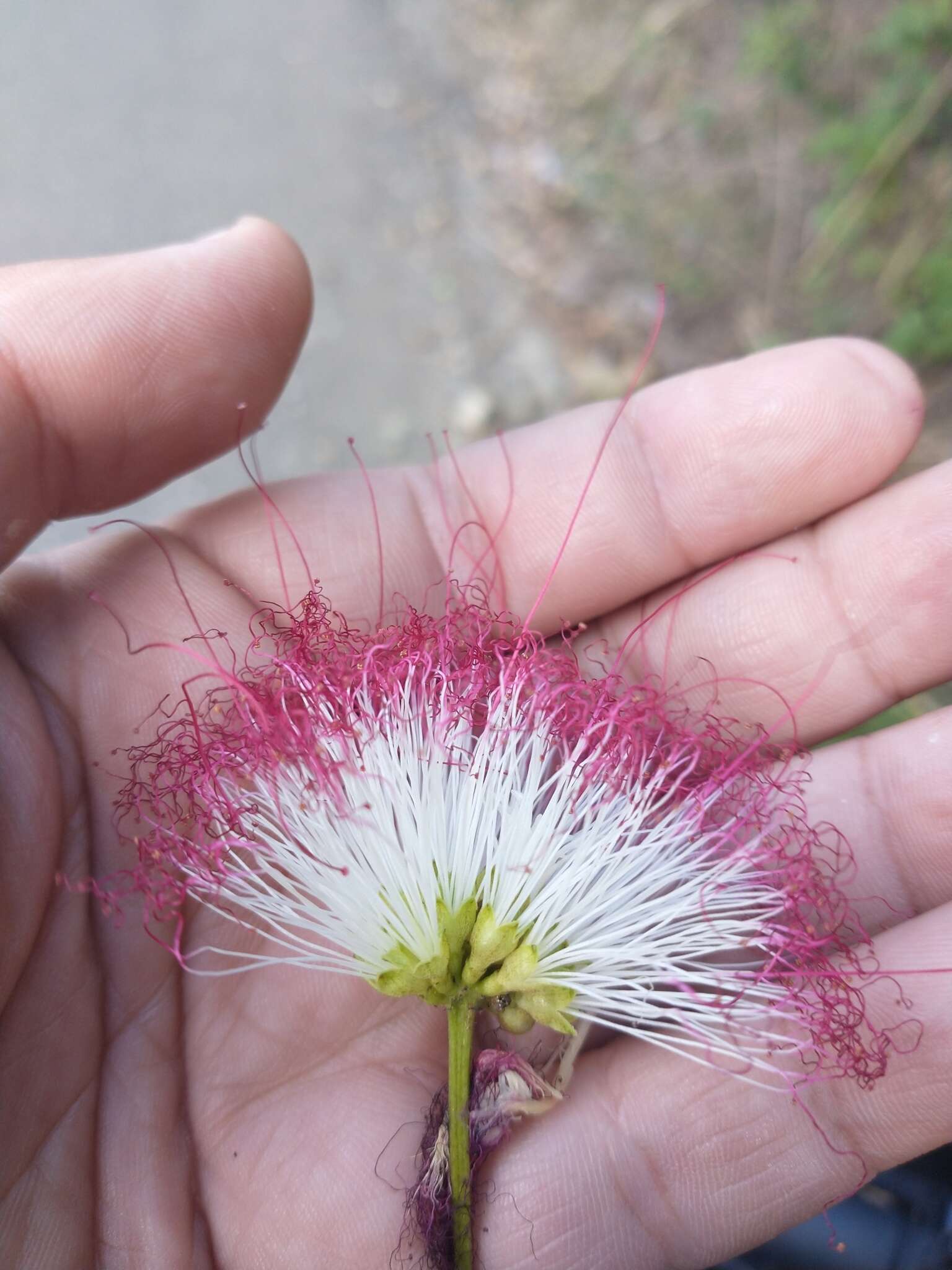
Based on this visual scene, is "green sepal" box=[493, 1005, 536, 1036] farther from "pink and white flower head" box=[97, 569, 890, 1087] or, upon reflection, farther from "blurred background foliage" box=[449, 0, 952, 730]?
"blurred background foliage" box=[449, 0, 952, 730]

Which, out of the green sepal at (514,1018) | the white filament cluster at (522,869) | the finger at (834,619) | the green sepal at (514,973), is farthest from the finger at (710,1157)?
the finger at (834,619)

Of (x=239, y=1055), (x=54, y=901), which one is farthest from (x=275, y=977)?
(x=54, y=901)

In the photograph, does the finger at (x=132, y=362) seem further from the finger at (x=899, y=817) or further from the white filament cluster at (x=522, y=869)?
the finger at (x=899, y=817)

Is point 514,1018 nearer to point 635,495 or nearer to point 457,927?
point 457,927

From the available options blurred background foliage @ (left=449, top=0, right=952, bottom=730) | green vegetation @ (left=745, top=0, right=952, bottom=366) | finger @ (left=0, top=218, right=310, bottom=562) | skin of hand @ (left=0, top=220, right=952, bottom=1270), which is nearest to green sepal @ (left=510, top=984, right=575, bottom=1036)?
skin of hand @ (left=0, top=220, right=952, bottom=1270)

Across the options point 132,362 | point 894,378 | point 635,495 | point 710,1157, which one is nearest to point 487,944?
point 710,1157

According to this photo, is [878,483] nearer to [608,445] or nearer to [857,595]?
[857,595]
